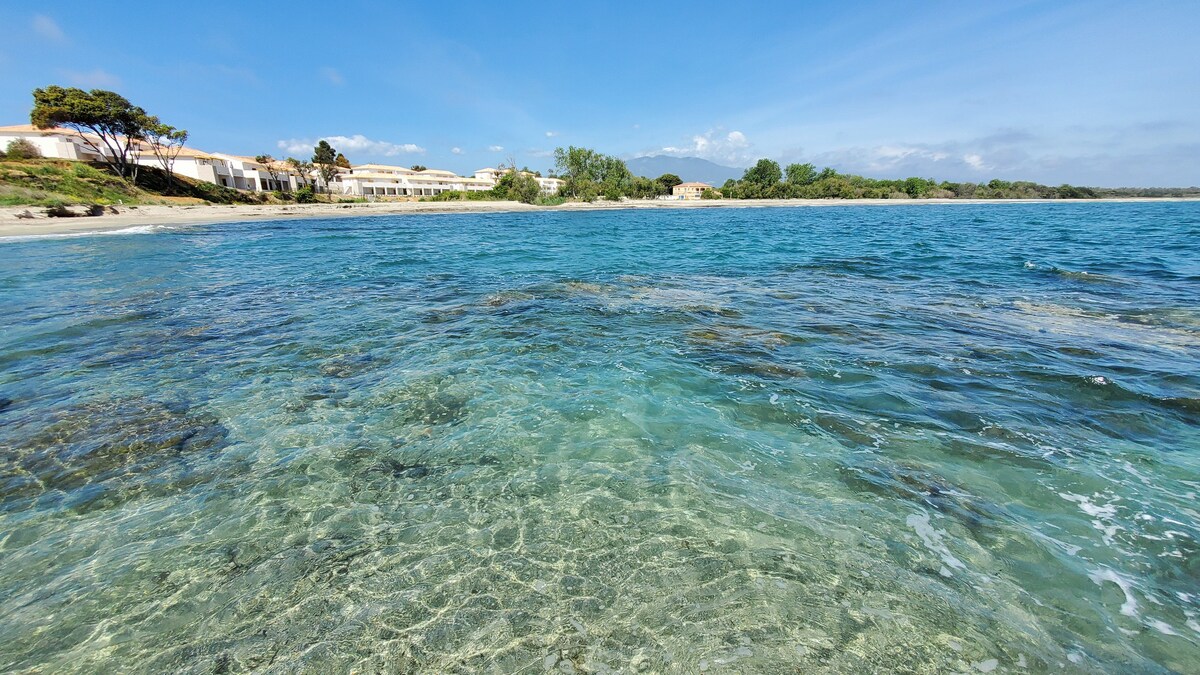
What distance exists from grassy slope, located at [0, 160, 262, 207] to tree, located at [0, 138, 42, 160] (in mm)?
3811

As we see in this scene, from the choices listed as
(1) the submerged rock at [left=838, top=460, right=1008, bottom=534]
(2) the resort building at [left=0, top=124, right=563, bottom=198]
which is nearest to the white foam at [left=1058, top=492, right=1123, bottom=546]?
(1) the submerged rock at [left=838, top=460, right=1008, bottom=534]

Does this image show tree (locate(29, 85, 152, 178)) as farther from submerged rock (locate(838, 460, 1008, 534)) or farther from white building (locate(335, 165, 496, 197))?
submerged rock (locate(838, 460, 1008, 534))

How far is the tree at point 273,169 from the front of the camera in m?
87.2

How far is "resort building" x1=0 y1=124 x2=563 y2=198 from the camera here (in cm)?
6119

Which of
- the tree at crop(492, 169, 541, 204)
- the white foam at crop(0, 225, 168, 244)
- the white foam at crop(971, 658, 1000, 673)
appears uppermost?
the tree at crop(492, 169, 541, 204)

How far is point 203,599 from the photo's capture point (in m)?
3.29

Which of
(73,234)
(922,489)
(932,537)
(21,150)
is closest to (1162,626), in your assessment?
(932,537)

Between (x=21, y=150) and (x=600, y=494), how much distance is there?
87885mm

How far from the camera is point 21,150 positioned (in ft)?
183

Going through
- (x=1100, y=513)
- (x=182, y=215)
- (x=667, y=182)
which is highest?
(x=667, y=182)

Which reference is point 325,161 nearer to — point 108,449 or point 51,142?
point 51,142

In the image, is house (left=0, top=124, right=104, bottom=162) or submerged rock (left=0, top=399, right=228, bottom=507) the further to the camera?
house (left=0, top=124, right=104, bottom=162)

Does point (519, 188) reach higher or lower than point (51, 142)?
lower

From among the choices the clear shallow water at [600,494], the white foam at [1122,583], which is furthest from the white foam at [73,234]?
the white foam at [1122,583]
